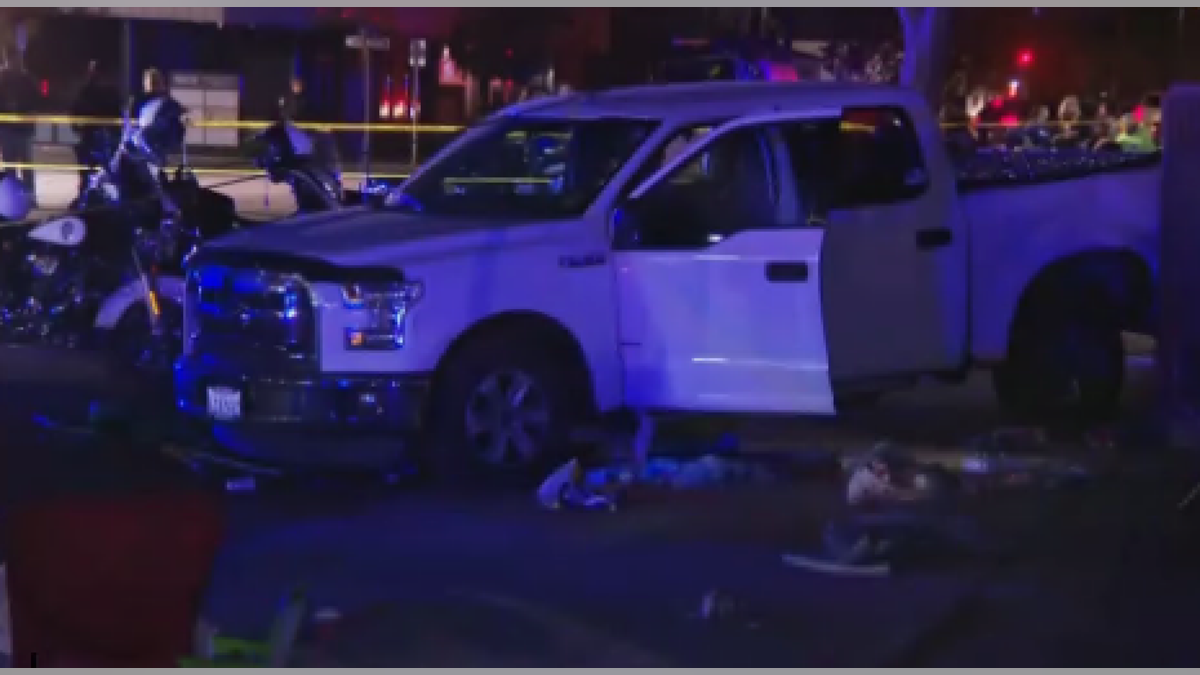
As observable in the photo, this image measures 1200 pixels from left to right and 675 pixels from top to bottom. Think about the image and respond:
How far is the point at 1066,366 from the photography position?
10.4m

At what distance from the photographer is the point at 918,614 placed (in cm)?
664

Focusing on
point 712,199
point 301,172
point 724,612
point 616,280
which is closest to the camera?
point 724,612

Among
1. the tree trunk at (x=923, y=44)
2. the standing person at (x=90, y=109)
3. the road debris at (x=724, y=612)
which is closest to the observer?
the road debris at (x=724, y=612)

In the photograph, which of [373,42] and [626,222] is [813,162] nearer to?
[626,222]

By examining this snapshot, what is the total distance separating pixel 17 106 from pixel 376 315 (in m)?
23.8

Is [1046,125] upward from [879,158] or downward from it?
upward

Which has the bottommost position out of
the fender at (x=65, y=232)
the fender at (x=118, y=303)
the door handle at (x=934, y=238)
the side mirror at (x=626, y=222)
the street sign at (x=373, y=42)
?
the fender at (x=118, y=303)

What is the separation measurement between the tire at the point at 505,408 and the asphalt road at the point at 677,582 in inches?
7.1

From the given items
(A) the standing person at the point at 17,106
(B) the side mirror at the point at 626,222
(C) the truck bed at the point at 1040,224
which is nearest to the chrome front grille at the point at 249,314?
(B) the side mirror at the point at 626,222

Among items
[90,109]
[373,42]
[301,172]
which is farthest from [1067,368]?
[373,42]

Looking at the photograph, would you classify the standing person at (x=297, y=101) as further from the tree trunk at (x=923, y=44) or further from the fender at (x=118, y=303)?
the fender at (x=118, y=303)

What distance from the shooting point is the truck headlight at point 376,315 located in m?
8.30

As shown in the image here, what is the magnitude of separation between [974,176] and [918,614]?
186 inches

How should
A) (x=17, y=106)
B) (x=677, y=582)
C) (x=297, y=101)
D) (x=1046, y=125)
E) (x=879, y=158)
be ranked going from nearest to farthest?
(x=677, y=582)
(x=879, y=158)
(x=1046, y=125)
(x=17, y=106)
(x=297, y=101)
